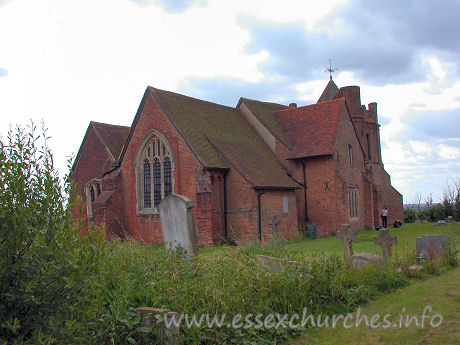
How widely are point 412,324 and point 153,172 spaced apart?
60.7 feet

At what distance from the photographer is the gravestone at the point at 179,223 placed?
944 cm

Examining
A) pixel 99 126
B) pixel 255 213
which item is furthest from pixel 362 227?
pixel 99 126

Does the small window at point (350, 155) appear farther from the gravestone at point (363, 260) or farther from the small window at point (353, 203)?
the gravestone at point (363, 260)

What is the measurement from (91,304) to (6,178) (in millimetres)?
1398

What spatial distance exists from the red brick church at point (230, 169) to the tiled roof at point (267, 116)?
105 millimetres

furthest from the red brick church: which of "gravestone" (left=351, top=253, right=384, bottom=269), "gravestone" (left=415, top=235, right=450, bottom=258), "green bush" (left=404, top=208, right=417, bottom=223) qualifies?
"green bush" (left=404, top=208, right=417, bottom=223)

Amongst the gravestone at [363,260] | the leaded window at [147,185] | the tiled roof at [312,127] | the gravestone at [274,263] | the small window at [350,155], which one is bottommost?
the gravestone at [363,260]

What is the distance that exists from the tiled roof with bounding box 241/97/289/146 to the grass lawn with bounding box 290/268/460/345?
18.8 metres

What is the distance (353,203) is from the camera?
2825cm

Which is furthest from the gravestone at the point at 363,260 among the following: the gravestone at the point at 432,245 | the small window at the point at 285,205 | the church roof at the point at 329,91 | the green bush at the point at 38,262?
the church roof at the point at 329,91

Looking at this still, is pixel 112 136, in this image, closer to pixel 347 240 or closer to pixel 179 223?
pixel 179 223

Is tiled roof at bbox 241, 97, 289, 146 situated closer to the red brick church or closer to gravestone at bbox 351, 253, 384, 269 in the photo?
the red brick church

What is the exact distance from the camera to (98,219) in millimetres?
24328

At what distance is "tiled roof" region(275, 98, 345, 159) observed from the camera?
87.2 ft
